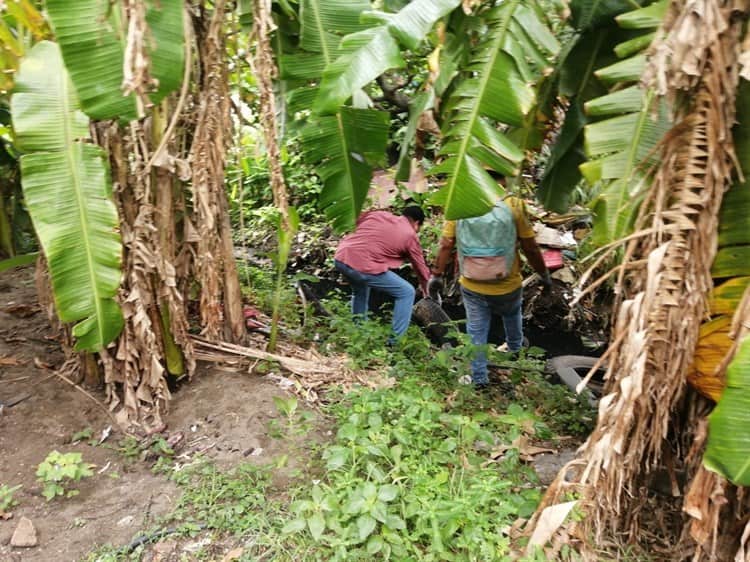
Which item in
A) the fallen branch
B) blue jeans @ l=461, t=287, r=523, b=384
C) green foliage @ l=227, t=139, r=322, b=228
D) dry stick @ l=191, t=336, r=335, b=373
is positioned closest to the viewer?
the fallen branch

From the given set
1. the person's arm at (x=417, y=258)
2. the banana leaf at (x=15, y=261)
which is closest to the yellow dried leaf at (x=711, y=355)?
the banana leaf at (x=15, y=261)

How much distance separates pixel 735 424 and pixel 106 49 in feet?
7.70

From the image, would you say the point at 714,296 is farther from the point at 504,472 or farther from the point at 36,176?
the point at 36,176

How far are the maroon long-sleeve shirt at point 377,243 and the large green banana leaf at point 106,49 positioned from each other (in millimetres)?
2910

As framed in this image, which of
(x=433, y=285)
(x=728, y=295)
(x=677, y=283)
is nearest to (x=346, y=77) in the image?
(x=677, y=283)

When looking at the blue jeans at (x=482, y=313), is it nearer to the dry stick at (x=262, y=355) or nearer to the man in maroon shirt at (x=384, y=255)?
the man in maroon shirt at (x=384, y=255)

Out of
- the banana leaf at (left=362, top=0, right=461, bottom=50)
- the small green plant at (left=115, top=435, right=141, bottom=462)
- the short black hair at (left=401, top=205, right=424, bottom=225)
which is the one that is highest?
the banana leaf at (left=362, top=0, right=461, bottom=50)

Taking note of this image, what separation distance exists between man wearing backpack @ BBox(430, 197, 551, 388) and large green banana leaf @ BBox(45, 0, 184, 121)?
2.24 m

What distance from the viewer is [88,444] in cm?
263

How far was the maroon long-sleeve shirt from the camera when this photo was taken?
475 centimetres

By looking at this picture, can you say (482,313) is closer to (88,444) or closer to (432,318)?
(432,318)

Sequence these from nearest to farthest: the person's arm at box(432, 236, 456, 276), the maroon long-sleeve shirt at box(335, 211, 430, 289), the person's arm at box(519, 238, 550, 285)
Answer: the person's arm at box(519, 238, 550, 285), the person's arm at box(432, 236, 456, 276), the maroon long-sleeve shirt at box(335, 211, 430, 289)

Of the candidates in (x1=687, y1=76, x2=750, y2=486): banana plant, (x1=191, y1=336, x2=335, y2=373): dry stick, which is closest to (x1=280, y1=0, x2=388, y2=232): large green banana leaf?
(x1=191, y1=336, x2=335, y2=373): dry stick

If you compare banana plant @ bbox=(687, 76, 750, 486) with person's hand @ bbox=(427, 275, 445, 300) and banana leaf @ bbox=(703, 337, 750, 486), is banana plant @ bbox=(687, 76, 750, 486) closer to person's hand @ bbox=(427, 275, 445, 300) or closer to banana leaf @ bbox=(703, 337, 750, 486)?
banana leaf @ bbox=(703, 337, 750, 486)
